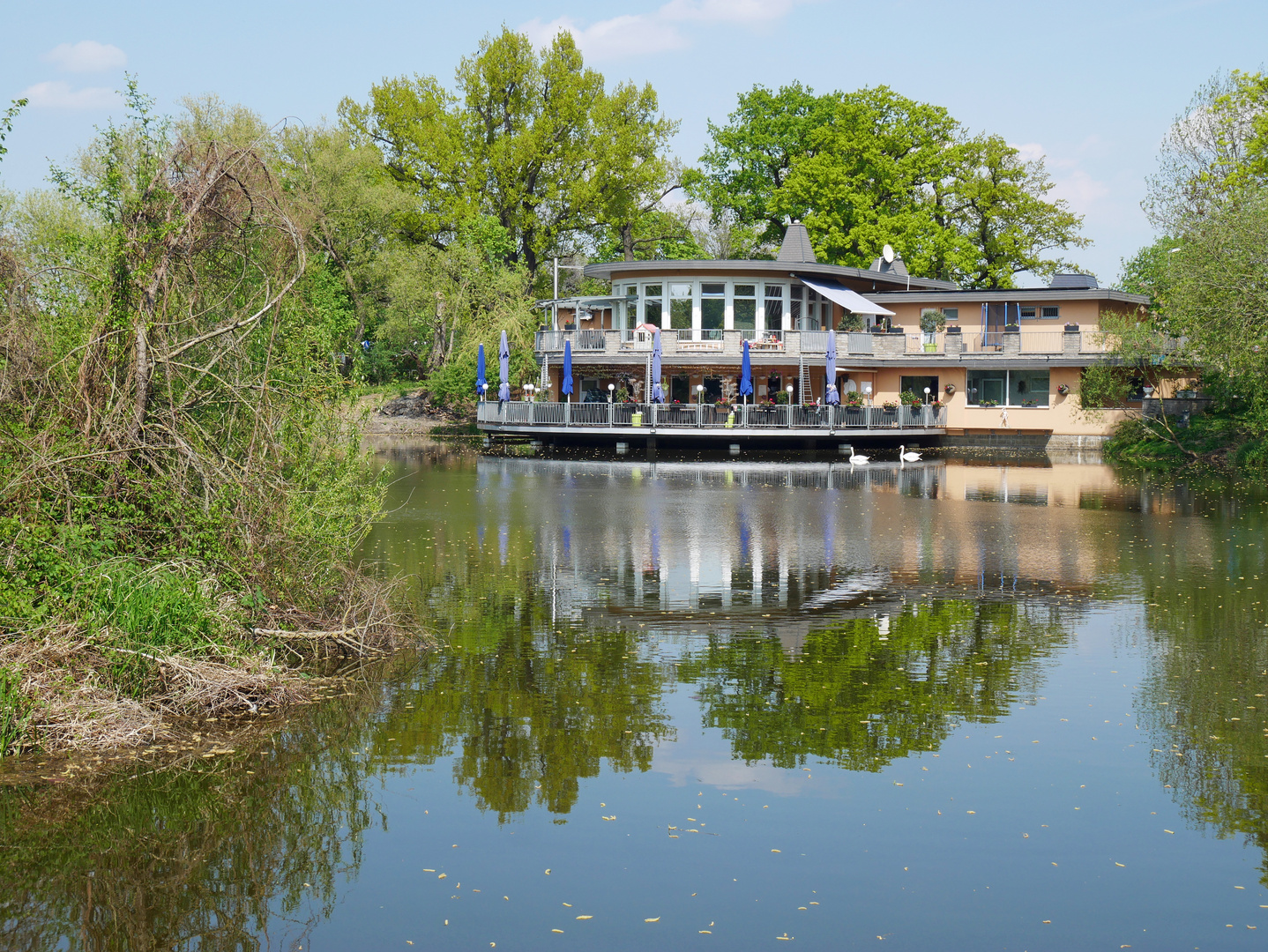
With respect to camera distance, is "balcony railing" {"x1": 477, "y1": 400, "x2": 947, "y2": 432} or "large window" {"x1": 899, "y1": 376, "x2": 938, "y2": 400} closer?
"balcony railing" {"x1": 477, "y1": 400, "x2": 947, "y2": 432}

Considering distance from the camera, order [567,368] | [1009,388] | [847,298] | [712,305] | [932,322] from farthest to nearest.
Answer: [932,322] → [1009,388] → [847,298] → [712,305] → [567,368]

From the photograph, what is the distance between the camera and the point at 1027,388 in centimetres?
4853

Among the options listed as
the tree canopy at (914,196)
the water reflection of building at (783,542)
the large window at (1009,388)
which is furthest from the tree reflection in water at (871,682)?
the tree canopy at (914,196)

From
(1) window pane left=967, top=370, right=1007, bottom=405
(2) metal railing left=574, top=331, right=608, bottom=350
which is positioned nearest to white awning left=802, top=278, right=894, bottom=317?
(1) window pane left=967, top=370, right=1007, bottom=405

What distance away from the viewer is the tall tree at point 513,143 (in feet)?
197

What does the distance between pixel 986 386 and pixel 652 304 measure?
14.4 m

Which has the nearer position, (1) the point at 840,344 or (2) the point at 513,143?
(1) the point at 840,344

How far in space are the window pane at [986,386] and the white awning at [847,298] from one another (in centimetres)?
448

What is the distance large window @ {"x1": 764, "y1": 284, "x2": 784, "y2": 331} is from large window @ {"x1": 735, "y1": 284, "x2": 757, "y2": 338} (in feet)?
2.20

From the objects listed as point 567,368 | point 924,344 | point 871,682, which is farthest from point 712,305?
point 871,682

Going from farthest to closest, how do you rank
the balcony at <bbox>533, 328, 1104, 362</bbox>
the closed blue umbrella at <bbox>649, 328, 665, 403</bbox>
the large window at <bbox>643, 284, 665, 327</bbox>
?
the large window at <bbox>643, 284, 665, 327</bbox> < the balcony at <bbox>533, 328, 1104, 362</bbox> < the closed blue umbrella at <bbox>649, 328, 665, 403</bbox>

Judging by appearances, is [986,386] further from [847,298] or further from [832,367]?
[832,367]

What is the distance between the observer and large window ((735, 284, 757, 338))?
46.5 meters

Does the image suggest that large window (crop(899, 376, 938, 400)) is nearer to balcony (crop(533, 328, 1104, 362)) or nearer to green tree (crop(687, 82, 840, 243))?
balcony (crop(533, 328, 1104, 362))
